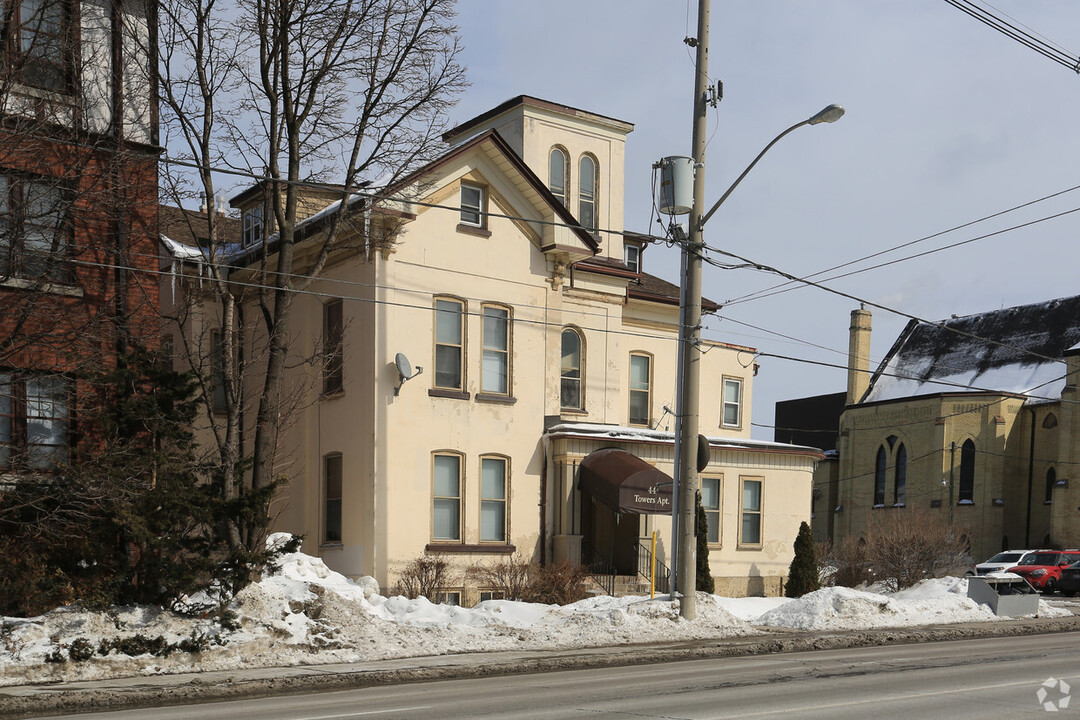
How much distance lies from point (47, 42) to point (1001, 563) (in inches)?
1470

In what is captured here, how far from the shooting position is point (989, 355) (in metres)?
62.2

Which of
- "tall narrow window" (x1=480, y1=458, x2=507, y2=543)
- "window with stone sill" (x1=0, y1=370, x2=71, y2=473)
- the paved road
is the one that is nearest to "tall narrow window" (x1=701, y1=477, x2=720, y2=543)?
"tall narrow window" (x1=480, y1=458, x2=507, y2=543)

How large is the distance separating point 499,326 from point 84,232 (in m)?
11.3

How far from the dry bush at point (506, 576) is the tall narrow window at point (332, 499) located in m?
3.40

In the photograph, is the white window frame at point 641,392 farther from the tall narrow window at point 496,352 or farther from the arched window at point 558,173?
the tall narrow window at point 496,352

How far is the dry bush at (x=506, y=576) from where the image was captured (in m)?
23.6

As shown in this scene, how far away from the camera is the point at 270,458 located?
2075 cm

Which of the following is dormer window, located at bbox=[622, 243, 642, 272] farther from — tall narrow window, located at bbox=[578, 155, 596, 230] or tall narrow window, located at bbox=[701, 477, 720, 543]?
tall narrow window, located at bbox=[701, 477, 720, 543]

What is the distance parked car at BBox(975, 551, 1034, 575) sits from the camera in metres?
40.4

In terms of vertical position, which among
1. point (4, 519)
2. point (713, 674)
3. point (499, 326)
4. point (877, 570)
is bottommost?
point (877, 570)

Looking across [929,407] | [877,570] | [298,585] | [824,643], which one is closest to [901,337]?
[929,407]

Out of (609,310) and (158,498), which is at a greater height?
(609,310)

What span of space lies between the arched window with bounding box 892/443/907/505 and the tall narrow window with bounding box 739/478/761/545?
32.1 meters

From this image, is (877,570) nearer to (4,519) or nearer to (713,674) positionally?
(713,674)
